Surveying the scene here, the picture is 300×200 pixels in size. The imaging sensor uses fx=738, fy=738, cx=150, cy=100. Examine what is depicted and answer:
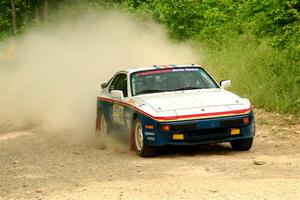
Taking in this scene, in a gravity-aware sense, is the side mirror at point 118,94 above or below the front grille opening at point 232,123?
above

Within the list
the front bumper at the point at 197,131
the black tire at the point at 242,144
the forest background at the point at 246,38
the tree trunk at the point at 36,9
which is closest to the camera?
the front bumper at the point at 197,131

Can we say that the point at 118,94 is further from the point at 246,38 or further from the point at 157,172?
the point at 246,38

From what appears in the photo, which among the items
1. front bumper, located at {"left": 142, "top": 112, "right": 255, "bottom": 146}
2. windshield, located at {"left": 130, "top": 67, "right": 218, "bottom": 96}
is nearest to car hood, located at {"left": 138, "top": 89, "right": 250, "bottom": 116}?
front bumper, located at {"left": 142, "top": 112, "right": 255, "bottom": 146}

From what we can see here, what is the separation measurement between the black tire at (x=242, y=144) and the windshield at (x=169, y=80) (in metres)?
1.29

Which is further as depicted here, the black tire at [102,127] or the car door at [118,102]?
the black tire at [102,127]

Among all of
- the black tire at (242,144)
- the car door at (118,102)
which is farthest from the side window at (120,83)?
the black tire at (242,144)

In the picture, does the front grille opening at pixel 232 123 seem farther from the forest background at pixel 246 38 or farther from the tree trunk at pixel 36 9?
the tree trunk at pixel 36 9

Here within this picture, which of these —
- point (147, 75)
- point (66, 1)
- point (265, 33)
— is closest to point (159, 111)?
point (147, 75)

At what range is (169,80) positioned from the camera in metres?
12.9

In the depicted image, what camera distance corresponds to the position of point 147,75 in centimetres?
1311

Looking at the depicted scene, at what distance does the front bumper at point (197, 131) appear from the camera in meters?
11.4

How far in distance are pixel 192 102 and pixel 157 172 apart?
2.12 meters

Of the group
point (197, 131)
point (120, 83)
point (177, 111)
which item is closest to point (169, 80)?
point (120, 83)

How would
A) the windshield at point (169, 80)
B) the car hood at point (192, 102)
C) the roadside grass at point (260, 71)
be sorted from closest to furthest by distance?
the car hood at point (192, 102)
the windshield at point (169, 80)
the roadside grass at point (260, 71)
